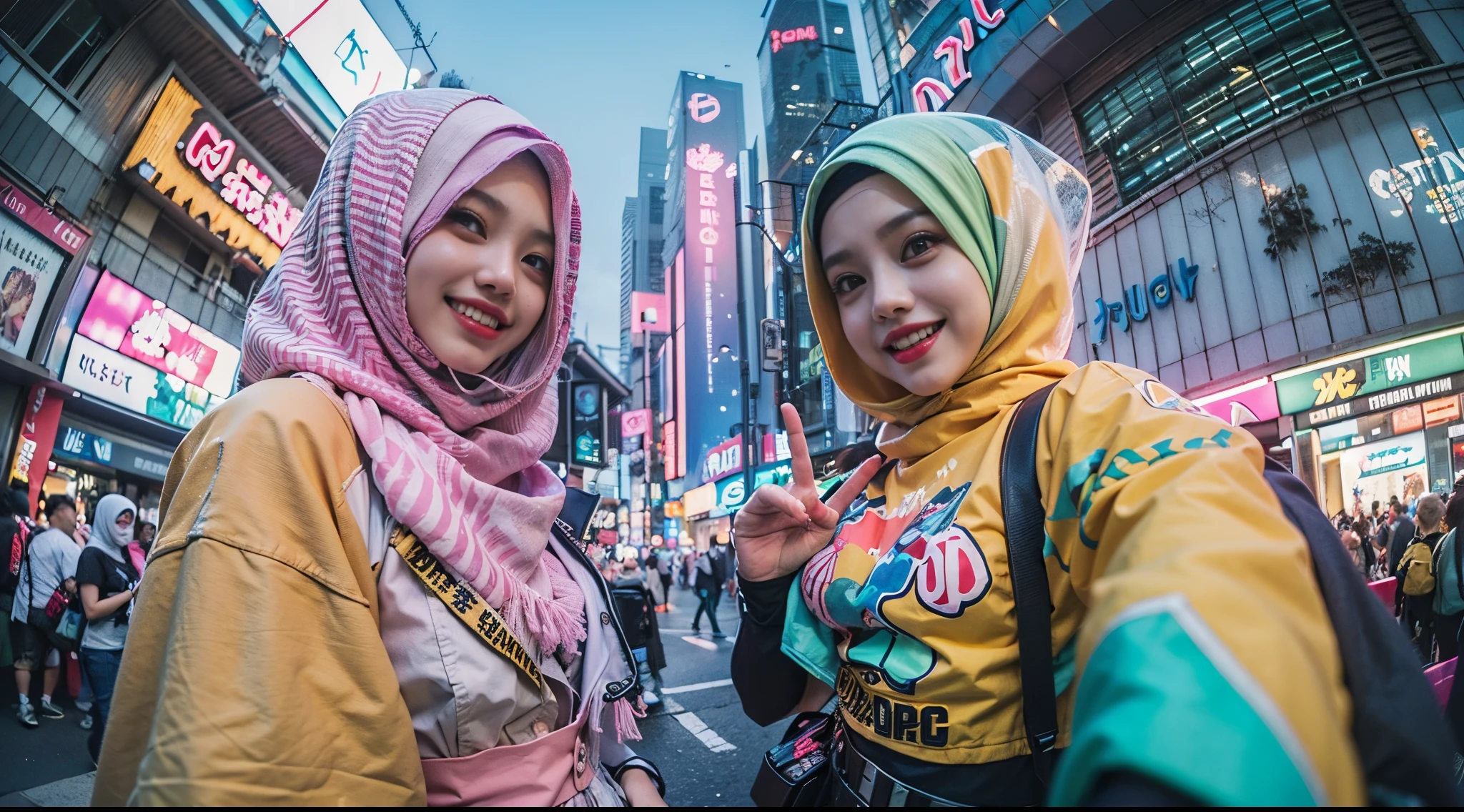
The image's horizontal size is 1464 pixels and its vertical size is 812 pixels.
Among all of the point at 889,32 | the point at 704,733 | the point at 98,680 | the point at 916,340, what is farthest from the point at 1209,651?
the point at 889,32

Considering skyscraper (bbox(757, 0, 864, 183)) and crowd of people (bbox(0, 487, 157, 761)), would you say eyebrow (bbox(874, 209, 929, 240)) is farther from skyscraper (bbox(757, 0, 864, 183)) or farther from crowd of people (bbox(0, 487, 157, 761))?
skyscraper (bbox(757, 0, 864, 183))

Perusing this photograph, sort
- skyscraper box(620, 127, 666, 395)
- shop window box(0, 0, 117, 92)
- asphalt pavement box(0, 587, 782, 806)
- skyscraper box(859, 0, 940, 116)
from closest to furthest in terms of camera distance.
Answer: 1. asphalt pavement box(0, 587, 782, 806)
2. shop window box(0, 0, 117, 92)
3. skyscraper box(859, 0, 940, 116)
4. skyscraper box(620, 127, 666, 395)

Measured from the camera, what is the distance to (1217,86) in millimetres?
8789

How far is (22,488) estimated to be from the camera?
7355mm

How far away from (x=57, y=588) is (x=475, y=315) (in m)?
6.62

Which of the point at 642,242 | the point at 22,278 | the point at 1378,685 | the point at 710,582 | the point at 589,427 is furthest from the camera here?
the point at 642,242

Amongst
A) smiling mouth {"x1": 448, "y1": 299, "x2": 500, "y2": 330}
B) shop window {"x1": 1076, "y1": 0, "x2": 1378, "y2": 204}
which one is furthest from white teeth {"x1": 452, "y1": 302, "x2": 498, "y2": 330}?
shop window {"x1": 1076, "y1": 0, "x2": 1378, "y2": 204}

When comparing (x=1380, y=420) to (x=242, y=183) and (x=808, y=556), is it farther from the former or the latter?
(x=242, y=183)

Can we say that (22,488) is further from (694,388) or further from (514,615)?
(694,388)

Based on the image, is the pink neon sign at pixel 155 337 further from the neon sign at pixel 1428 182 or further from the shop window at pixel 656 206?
the shop window at pixel 656 206

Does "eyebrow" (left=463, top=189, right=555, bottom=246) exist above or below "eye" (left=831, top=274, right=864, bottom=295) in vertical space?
above

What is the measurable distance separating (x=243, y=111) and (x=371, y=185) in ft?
42.5

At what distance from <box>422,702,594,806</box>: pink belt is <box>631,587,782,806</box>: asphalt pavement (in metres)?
0.92

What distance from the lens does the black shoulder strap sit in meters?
0.91
